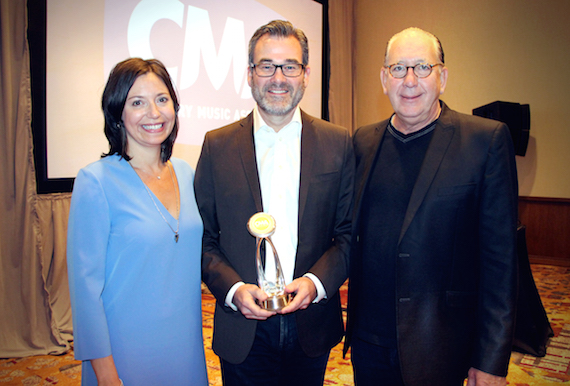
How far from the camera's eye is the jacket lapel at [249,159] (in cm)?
156

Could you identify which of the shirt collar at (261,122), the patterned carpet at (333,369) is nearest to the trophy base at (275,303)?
the shirt collar at (261,122)

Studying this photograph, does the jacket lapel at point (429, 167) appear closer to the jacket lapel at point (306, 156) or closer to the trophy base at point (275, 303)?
the jacket lapel at point (306, 156)

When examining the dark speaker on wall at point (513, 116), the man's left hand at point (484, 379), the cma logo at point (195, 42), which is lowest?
the man's left hand at point (484, 379)

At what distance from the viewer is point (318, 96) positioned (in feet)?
19.8

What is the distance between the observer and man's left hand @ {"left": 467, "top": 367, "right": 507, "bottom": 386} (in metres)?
1.39

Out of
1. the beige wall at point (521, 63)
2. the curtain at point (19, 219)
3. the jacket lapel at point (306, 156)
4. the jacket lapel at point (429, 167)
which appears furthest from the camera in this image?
the beige wall at point (521, 63)

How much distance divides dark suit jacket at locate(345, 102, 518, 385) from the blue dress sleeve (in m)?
1.09

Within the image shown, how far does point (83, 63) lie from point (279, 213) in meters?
2.78

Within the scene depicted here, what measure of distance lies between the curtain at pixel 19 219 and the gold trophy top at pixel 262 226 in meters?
2.72

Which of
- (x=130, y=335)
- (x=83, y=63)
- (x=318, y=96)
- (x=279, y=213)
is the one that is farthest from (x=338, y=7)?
(x=130, y=335)

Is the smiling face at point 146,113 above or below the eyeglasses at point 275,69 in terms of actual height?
below

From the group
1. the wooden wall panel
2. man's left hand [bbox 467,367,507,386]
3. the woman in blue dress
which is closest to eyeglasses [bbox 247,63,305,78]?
the woman in blue dress

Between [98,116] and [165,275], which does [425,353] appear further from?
[98,116]

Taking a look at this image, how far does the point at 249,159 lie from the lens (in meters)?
1.61
